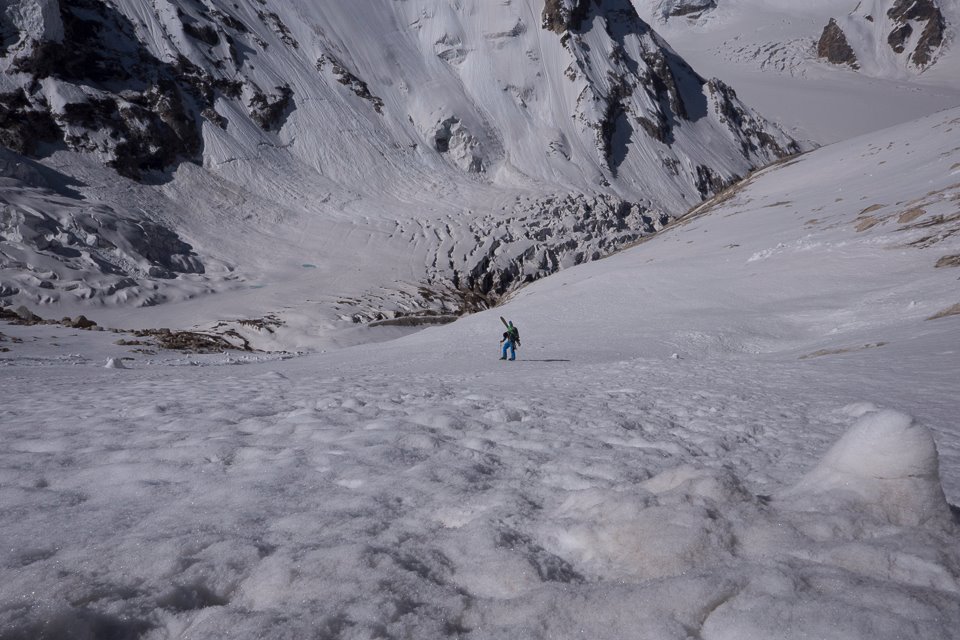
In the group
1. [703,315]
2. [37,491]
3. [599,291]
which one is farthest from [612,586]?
[599,291]

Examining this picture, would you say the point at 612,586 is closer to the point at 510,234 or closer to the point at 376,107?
the point at 510,234

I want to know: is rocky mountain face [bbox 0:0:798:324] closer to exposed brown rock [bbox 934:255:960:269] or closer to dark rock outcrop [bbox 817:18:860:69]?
exposed brown rock [bbox 934:255:960:269]

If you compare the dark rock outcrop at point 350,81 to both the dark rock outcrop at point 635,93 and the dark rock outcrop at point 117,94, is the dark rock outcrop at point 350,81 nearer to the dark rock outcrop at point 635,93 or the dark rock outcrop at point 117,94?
the dark rock outcrop at point 117,94

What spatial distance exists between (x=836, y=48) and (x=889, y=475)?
430 feet

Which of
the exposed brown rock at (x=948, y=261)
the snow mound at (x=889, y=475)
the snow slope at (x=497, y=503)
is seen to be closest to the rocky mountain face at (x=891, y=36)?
the exposed brown rock at (x=948, y=261)

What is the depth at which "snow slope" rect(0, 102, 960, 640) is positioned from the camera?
1.63 m

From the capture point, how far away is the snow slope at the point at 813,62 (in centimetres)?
8225

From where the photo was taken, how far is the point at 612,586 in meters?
1.79

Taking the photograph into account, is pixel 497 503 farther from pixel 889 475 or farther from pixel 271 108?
pixel 271 108

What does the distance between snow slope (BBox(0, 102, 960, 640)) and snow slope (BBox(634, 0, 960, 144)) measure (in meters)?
93.2

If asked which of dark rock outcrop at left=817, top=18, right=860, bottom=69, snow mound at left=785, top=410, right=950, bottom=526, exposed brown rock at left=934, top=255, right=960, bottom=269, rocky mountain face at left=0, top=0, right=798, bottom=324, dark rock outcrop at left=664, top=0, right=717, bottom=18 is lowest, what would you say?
exposed brown rock at left=934, top=255, right=960, bottom=269

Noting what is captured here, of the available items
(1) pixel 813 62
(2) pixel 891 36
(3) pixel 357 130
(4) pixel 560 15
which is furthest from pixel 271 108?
(2) pixel 891 36

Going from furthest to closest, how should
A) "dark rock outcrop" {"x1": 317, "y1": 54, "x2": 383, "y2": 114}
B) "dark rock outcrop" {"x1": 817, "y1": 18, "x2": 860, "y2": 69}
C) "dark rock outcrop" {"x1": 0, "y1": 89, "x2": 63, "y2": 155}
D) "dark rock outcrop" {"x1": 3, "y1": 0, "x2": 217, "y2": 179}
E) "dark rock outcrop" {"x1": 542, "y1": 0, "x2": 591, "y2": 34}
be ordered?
"dark rock outcrop" {"x1": 817, "y1": 18, "x2": 860, "y2": 69}
"dark rock outcrop" {"x1": 542, "y1": 0, "x2": 591, "y2": 34}
"dark rock outcrop" {"x1": 317, "y1": 54, "x2": 383, "y2": 114}
"dark rock outcrop" {"x1": 3, "y1": 0, "x2": 217, "y2": 179}
"dark rock outcrop" {"x1": 0, "y1": 89, "x2": 63, "y2": 155}

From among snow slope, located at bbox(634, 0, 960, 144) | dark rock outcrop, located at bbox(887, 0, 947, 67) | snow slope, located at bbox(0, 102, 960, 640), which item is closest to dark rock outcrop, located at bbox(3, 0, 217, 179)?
snow slope, located at bbox(0, 102, 960, 640)
